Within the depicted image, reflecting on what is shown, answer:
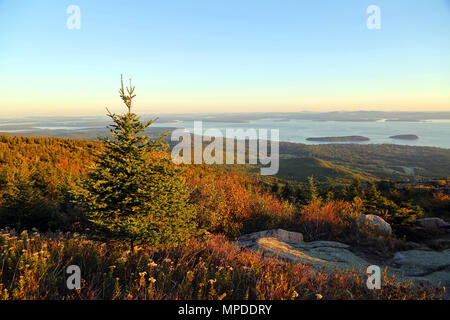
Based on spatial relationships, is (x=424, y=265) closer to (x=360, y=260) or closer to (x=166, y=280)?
(x=360, y=260)

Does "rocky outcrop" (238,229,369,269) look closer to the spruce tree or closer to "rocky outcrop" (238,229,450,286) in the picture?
"rocky outcrop" (238,229,450,286)

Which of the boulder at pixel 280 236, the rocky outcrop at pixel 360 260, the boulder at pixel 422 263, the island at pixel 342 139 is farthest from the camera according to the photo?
the island at pixel 342 139

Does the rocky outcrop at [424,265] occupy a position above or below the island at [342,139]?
below

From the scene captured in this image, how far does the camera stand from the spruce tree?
4074 mm

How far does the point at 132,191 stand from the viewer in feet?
14.3

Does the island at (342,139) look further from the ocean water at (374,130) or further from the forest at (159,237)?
the forest at (159,237)

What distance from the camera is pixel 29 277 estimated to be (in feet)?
7.89

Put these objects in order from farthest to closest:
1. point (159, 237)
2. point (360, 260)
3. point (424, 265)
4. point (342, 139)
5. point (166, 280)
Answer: point (342, 139), point (360, 260), point (424, 265), point (159, 237), point (166, 280)

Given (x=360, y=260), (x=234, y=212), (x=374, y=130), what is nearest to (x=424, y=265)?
(x=360, y=260)

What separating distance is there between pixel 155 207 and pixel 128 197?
1.85 ft

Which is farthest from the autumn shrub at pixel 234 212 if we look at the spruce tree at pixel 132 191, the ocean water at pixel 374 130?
the ocean water at pixel 374 130

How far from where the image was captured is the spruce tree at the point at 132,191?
4074 millimetres
